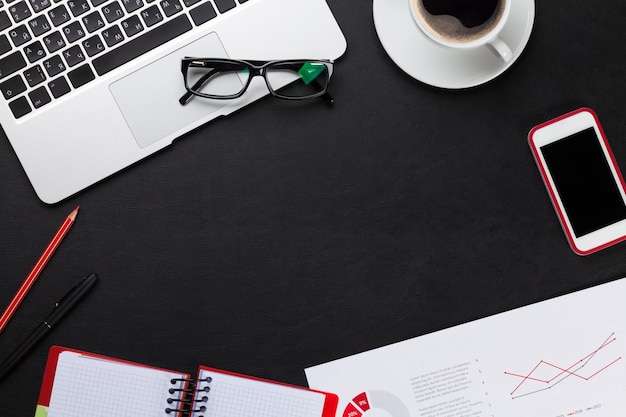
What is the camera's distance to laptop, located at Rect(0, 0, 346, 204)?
2.72 ft

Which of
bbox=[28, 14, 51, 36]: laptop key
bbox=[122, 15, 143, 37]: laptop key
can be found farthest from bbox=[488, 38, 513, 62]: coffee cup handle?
bbox=[28, 14, 51, 36]: laptop key

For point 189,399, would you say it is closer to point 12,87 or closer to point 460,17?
point 12,87

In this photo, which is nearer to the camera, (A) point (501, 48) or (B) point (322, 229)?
(A) point (501, 48)

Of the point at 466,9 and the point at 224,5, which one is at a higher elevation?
the point at 224,5

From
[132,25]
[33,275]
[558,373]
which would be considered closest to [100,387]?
[33,275]

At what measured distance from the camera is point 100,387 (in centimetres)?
87

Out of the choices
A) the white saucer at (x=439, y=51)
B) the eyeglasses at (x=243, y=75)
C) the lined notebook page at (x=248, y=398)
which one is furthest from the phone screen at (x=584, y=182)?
the lined notebook page at (x=248, y=398)

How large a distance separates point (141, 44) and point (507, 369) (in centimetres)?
64

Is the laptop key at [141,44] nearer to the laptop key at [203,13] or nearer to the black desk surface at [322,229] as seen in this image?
the laptop key at [203,13]

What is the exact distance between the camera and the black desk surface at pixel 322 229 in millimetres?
872

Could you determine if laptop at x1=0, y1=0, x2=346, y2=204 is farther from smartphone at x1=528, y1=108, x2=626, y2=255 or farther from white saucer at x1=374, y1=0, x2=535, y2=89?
smartphone at x1=528, y1=108, x2=626, y2=255

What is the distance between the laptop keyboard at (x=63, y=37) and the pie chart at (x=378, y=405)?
0.54 m

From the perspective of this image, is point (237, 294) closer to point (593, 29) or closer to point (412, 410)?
point (412, 410)

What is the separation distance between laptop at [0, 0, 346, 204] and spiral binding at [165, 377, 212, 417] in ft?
0.96
